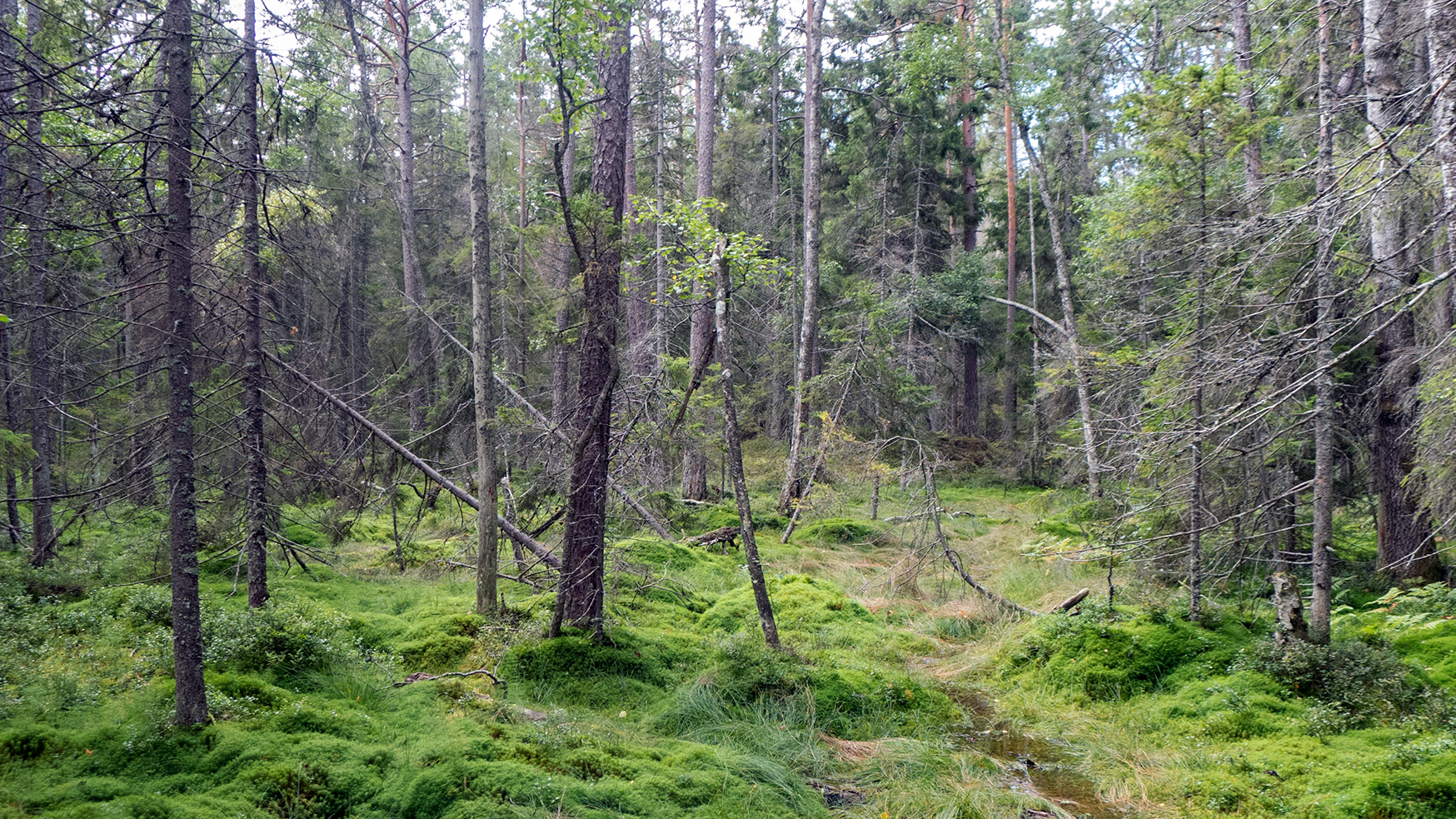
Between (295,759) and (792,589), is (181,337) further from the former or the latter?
(792,589)

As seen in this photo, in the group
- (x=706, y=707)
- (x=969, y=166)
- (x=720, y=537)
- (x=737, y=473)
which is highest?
(x=969, y=166)

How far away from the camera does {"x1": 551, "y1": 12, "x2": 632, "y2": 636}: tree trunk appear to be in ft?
23.6

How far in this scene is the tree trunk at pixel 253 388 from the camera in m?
7.57

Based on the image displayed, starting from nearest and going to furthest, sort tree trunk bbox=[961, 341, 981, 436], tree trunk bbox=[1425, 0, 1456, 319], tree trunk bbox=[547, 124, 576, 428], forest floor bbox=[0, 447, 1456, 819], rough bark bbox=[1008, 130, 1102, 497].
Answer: forest floor bbox=[0, 447, 1456, 819] < tree trunk bbox=[1425, 0, 1456, 319] < tree trunk bbox=[547, 124, 576, 428] < rough bark bbox=[1008, 130, 1102, 497] < tree trunk bbox=[961, 341, 981, 436]

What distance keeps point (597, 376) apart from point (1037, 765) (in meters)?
5.35

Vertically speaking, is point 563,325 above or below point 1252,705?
above

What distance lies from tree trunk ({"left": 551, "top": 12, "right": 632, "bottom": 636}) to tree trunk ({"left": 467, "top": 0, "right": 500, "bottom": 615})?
3.97 ft

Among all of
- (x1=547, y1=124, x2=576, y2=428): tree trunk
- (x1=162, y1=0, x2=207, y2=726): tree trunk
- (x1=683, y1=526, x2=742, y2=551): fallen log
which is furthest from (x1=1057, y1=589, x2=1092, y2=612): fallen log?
(x1=162, y1=0, x2=207, y2=726): tree trunk

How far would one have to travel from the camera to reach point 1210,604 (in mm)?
7594

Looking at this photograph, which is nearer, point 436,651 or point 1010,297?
point 436,651

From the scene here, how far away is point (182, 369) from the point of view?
4871mm

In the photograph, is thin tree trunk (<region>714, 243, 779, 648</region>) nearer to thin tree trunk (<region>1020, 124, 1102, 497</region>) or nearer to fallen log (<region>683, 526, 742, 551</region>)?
fallen log (<region>683, 526, 742, 551</region>)

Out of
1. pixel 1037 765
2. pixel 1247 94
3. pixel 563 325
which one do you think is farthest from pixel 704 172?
pixel 1037 765

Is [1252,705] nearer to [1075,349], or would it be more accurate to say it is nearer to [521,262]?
[1075,349]
